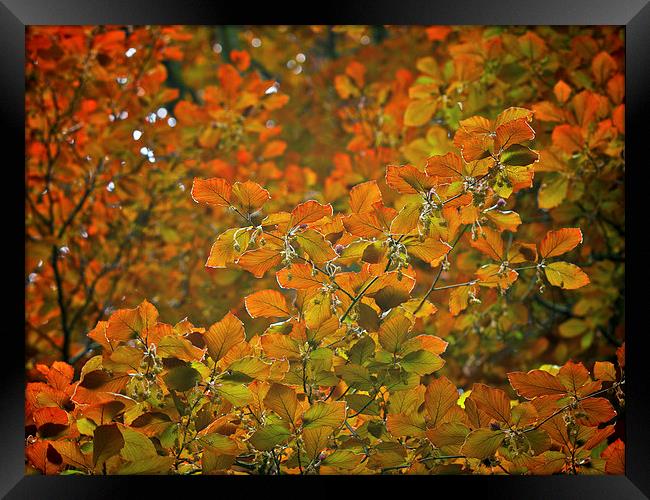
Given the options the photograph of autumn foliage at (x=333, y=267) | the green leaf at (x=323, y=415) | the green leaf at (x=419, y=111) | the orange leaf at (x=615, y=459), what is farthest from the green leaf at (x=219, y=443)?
the green leaf at (x=419, y=111)

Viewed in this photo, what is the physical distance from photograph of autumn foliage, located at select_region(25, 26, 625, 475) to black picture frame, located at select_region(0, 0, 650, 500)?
0.11 ft

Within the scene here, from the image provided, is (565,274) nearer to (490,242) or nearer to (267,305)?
(490,242)

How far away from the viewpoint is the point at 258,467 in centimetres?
94

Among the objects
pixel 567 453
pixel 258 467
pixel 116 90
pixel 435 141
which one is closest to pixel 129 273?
pixel 116 90

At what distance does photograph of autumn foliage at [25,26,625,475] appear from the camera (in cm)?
85

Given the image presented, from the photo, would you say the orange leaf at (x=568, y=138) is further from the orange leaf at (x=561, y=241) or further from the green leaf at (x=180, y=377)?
the green leaf at (x=180, y=377)

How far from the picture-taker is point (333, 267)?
0.86 m

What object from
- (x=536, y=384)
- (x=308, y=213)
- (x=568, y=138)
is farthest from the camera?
(x=568, y=138)

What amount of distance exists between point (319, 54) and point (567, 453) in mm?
2987

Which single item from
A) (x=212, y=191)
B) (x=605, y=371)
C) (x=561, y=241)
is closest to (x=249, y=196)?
(x=212, y=191)

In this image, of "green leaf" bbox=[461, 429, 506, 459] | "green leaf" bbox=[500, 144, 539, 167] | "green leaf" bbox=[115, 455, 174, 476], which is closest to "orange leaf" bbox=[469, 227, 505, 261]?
"green leaf" bbox=[500, 144, 539, 167]
